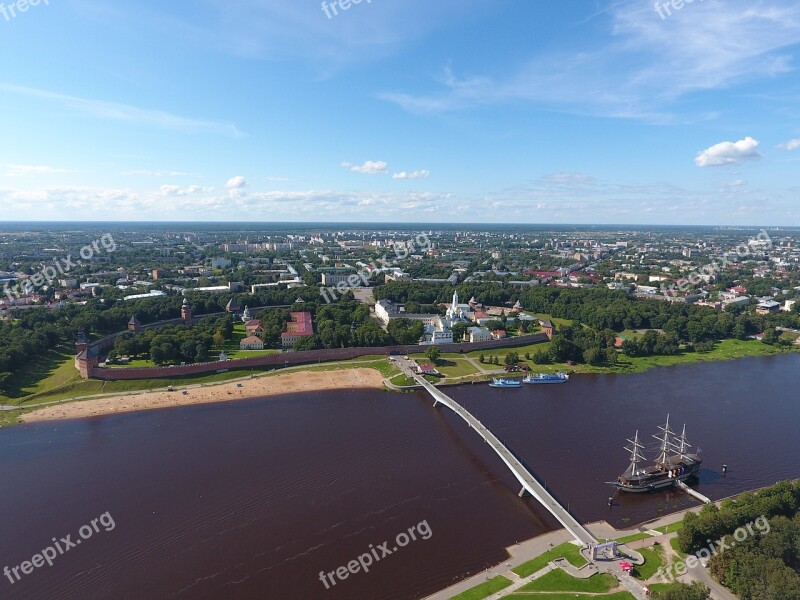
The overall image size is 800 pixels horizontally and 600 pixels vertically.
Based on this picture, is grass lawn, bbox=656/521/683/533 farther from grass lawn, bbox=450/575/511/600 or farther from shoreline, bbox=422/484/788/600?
grass lawn, bbox=450/575/511/600

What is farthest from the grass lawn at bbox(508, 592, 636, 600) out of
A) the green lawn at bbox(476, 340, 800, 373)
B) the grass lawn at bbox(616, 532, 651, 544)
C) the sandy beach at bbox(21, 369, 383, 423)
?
the green lawn at bbox(476, 340, 800, 373)

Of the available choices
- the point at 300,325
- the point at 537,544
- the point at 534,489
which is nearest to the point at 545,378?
the point at 534,489

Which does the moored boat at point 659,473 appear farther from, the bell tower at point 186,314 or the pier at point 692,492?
the bell tower at point 186,314

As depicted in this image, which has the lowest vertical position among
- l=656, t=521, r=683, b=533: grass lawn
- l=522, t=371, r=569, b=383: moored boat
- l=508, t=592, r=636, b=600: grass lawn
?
l=522, t=371, r=569, b=383: moored boat

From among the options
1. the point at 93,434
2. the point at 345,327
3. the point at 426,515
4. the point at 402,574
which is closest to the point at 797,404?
the point at 426,515

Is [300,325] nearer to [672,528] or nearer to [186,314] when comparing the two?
[186,314]
